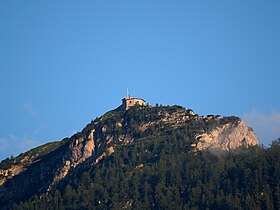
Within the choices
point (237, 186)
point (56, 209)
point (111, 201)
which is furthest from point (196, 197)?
point (56, 209)

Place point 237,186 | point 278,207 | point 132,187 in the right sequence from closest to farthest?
point 278,207, point 237,186, point 132,187

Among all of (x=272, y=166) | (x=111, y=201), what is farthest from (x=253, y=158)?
(x=111, y=201)

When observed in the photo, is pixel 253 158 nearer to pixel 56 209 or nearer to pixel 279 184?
pixel 279 184

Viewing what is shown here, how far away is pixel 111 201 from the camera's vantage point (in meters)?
194

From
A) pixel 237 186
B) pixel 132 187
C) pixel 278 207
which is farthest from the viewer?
pixel 132 187

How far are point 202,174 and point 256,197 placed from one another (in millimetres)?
22926

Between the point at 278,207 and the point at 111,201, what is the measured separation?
4158 cm

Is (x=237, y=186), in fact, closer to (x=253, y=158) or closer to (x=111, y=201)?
(x=253, y=158)

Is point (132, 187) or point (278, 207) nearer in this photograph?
point (278, 207)

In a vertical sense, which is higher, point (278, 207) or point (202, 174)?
point (202, 174)

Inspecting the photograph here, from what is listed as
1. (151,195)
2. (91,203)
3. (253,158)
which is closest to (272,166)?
(253,158)

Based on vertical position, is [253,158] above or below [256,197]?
above

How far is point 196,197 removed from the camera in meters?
185

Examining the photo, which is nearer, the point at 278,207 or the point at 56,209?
the point at 278,207
